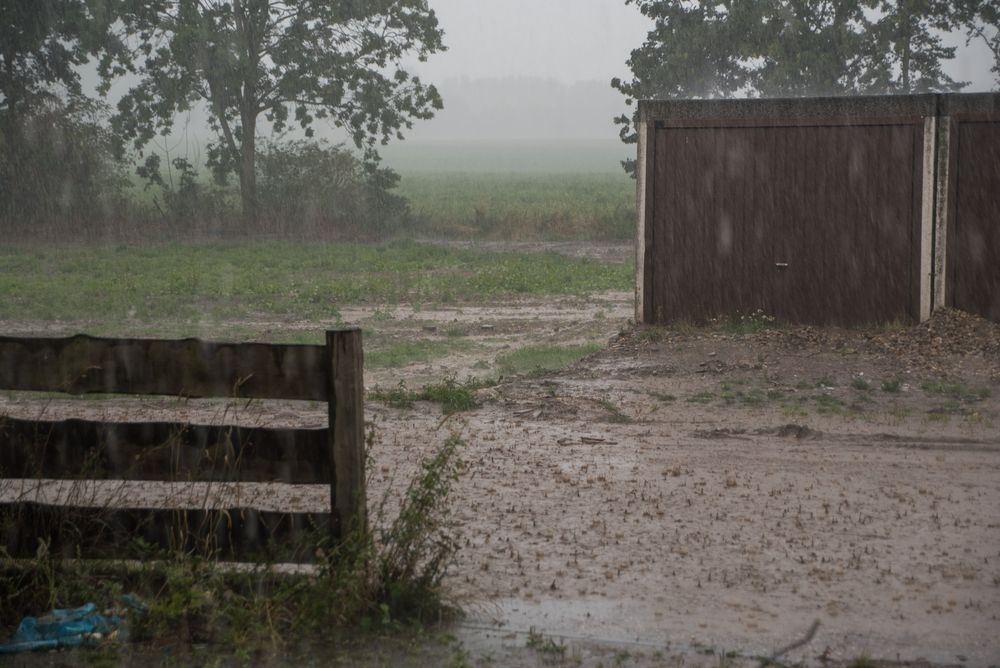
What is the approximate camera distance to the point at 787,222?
15.5 metres

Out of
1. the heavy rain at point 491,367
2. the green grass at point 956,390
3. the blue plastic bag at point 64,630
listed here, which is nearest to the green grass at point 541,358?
the heavy rain at point 491,367

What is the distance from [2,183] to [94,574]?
96.9 ft

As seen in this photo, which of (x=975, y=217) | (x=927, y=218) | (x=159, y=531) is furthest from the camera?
(x=927, y=218)

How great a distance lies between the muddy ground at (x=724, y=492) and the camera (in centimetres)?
542

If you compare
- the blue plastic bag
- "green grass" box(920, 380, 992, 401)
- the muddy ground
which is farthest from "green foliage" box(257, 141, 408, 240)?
the blue plastic bag

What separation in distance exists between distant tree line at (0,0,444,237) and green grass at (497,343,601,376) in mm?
19362

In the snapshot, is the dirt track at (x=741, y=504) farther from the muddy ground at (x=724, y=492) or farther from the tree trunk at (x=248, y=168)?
the tree trunk at (x=248, y=168)

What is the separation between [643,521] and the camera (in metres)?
7.28

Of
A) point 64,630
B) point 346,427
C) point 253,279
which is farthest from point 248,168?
point 64,630

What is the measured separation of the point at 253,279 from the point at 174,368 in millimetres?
17197

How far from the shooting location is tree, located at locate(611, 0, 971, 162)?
3616 centimetres

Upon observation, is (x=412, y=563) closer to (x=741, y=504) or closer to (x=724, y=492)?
(x=741, y=504)

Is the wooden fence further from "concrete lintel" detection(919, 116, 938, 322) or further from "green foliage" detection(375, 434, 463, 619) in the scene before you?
"concrete lintel" detection(919, 116, 938, 322)

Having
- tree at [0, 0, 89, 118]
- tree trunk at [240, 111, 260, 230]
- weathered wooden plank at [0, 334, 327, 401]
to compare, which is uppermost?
tree at [0, 0, 89, 118]
